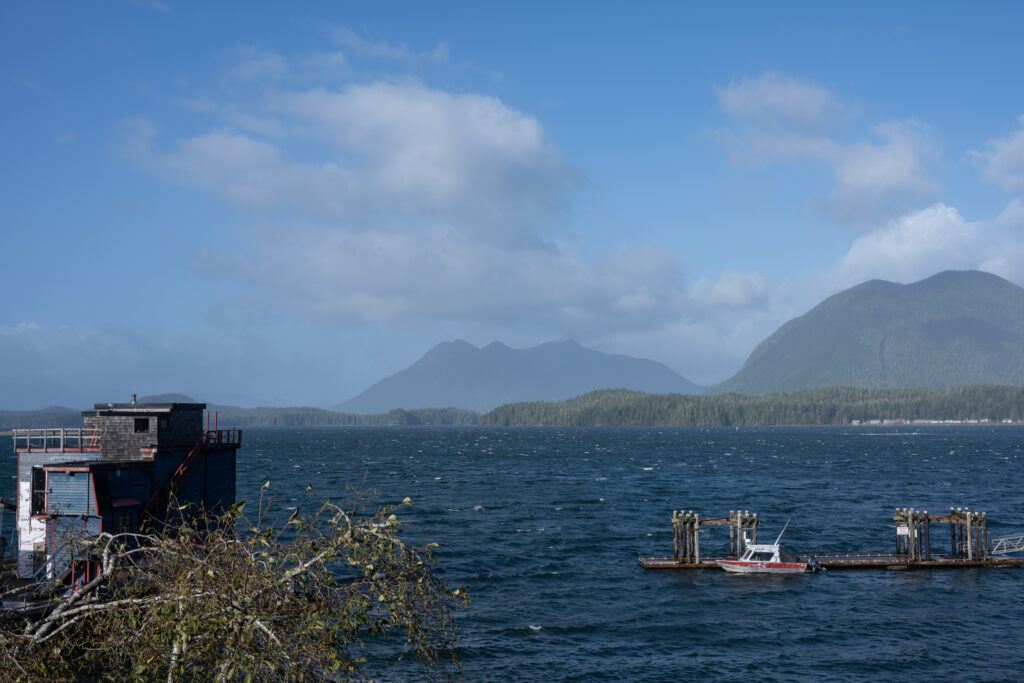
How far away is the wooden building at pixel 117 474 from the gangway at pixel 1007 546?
179ft

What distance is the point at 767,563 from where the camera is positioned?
54000mm

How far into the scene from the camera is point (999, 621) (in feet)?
141

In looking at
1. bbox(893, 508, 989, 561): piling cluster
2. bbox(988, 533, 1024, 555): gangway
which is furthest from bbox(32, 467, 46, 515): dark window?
bbox(988, 533, 1024, 555): gangway

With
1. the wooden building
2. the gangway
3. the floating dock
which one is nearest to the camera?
the wooden building

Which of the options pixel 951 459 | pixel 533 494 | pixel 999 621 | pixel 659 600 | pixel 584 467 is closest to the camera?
pixel 999 621

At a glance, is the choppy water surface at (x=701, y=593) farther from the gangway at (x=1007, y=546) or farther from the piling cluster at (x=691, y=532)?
the gangway at (x=1007, y=546)

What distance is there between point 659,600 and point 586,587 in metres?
5.15

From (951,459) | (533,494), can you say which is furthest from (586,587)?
(951,459)

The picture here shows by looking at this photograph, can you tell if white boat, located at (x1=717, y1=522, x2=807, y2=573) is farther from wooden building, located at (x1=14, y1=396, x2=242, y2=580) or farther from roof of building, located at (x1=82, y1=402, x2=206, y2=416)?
roof of building, located at (x1=82, y1=402, x2=206, y2=416)

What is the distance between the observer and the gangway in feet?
192

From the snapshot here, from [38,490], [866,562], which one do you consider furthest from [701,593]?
[38,490]

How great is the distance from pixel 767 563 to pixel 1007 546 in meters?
21.9

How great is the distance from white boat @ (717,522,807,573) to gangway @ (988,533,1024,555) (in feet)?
53.0

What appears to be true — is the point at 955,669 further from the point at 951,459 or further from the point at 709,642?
the point at 951,459
